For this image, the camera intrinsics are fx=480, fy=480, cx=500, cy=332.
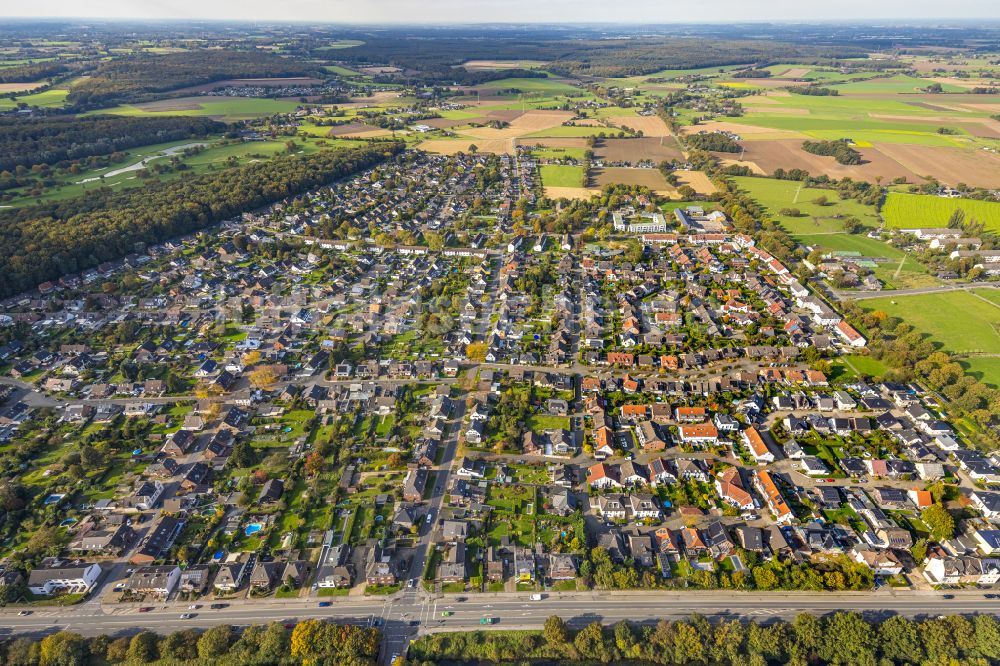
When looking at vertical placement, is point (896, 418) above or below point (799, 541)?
above

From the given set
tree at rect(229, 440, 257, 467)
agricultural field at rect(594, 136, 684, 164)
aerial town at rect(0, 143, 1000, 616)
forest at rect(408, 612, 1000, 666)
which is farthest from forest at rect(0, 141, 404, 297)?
forest at rect(408, 612, 1000, 666)

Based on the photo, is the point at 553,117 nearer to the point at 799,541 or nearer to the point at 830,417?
the point at 830,417

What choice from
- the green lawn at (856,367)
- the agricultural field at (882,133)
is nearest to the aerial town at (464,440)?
the green lawn at (856,367)

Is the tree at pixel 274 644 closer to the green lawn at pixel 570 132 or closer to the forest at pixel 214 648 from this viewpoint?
the forest at pixel 214 648

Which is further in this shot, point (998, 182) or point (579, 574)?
point (998, 182)

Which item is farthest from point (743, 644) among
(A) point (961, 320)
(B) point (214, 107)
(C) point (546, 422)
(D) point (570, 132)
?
(B) point (214, 107)

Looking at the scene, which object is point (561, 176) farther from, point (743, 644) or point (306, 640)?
point (306, 640)

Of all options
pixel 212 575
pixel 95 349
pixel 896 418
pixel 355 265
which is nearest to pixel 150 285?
pixel 95 349

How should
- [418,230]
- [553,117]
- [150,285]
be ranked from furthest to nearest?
1. [553,117]
2. [418,230]
3. [150,285]
